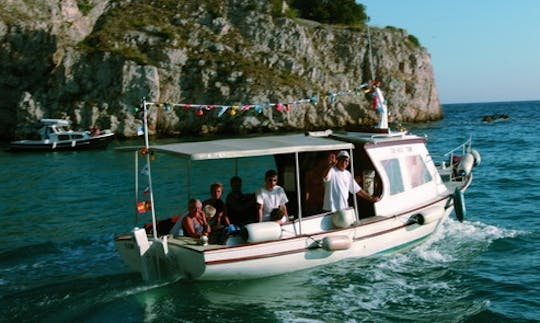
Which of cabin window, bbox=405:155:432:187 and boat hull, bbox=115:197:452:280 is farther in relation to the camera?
cabin window, bbox=405:155:432:187

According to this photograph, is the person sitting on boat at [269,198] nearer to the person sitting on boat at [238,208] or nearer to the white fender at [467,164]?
the person sitting on boat at [238,208]

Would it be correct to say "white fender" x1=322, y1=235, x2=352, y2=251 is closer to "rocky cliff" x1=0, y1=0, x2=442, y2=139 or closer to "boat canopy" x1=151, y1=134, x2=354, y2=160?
"boat canopy" x1=151, y1=134, x2=354, y2=160

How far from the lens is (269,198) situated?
11.1m

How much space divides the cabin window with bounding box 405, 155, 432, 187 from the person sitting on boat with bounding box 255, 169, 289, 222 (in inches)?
150

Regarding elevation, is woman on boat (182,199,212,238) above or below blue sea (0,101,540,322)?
above

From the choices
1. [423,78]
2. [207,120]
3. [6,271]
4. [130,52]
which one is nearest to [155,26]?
[130,52]

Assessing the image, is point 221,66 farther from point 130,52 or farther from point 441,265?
point 441,265

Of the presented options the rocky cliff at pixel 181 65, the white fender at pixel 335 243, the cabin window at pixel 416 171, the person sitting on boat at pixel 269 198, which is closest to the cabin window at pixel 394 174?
the cabin window at pixel 416 171

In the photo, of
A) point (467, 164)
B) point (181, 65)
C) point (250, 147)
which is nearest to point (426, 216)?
point (250, 147)

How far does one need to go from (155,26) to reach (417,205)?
50192 mm

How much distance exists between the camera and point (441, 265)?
1238cm

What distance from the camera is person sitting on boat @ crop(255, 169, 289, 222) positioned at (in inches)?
433

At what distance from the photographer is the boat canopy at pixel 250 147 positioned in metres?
9.80

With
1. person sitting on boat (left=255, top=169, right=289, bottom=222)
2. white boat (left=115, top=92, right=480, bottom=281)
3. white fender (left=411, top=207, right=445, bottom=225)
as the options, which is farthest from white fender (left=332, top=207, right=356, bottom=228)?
white fender (left=411, top=207, right=445, bottom=225)
